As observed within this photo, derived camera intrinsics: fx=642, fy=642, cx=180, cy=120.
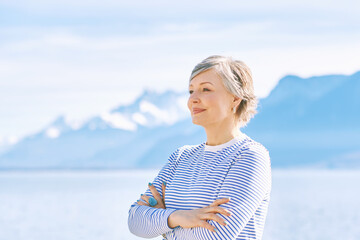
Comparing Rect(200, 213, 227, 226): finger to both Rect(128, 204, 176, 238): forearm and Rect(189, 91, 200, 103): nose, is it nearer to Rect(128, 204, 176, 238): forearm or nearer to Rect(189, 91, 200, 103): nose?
Rect(128, 204, 176, 238): forearm

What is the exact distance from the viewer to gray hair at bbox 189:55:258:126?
2283 millimetres

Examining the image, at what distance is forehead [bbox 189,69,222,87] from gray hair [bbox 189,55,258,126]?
11 mm

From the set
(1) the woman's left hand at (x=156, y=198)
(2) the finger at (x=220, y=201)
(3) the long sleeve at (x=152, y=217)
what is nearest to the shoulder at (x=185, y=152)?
(3) the long sleeve at (x=152, y=217)

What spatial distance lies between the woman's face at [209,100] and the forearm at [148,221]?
1.18 feet

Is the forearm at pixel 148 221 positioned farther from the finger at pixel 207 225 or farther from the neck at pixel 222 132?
the neck at pixel 222 132

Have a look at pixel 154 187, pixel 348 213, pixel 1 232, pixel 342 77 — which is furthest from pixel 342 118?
pixel 154 187

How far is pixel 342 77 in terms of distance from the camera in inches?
5925

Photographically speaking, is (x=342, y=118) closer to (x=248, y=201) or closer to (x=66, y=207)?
(x=66, y=207)

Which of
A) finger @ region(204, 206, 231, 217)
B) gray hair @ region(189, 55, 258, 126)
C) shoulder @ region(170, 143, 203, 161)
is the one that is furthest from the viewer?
shoulder @ region(170, 143, 203, 161)

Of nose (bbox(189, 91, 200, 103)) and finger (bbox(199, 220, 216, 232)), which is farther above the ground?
nose (bbox(189, 91, 200, 103))

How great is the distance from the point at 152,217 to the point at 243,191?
1.29ft

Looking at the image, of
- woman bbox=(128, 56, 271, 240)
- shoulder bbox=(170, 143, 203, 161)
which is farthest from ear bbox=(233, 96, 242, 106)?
shoulder bbox=(170, 143, 203, 161)

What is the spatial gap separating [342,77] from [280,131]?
69.5 ft

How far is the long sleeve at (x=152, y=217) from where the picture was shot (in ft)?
7.70
